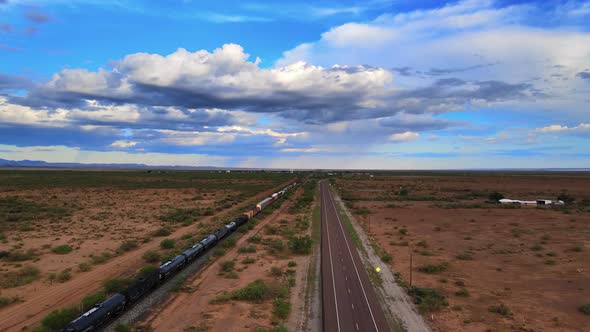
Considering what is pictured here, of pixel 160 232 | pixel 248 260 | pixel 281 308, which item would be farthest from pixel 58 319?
pixel 160 232

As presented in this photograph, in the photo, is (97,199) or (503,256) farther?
(97,199)

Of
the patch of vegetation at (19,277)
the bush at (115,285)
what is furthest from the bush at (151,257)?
the patch of vegetation at (19,277)

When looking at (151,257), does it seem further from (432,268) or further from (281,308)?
(432,268)

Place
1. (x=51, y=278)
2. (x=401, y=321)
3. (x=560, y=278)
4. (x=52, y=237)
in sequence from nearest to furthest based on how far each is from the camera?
(x=401, y=321), (x=51, y=278), (x=560, y=278), (x=52, y=237)

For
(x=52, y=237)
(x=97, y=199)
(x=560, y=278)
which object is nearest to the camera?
(x=560, y=278)

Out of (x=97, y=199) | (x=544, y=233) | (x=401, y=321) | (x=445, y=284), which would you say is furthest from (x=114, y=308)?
(x=97, y=199)

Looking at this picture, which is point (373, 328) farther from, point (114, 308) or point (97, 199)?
point (97, 199)

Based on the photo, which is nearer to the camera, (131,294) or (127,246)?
(131,294)
